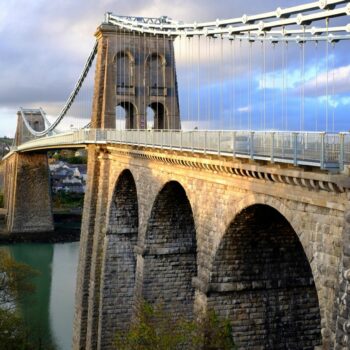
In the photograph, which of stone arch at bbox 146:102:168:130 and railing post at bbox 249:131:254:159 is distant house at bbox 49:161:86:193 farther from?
railing post at bbox 249:131:254:159

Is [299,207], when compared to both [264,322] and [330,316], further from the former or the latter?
[264,322]

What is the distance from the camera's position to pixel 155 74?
2750 centimetres

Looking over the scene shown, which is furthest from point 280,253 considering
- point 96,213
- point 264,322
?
point 96,213

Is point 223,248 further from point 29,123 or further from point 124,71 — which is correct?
point 29,123

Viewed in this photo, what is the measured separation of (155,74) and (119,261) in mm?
8853

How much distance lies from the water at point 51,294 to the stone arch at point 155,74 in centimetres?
1079

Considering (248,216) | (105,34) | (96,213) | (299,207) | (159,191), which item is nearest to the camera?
(299,207)

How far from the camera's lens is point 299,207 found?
10719 millimetres

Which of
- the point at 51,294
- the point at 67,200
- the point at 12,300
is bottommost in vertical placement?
the point at 51,294

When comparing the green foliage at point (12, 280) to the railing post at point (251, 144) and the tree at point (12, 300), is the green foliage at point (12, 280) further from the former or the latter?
the railing post at point (251, 144)

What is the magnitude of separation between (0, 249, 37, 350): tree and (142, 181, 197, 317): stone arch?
397 centimetres

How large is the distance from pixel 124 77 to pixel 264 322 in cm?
1488

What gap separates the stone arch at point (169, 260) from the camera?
19.0 m

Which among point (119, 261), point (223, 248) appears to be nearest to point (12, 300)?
point (119, 261)
